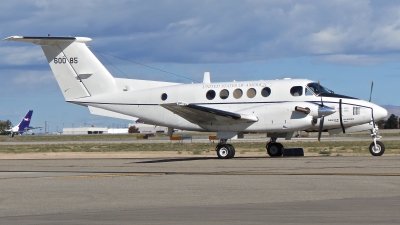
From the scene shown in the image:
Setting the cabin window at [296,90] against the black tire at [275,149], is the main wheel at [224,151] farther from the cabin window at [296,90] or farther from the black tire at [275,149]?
the cabin window at [296,90]

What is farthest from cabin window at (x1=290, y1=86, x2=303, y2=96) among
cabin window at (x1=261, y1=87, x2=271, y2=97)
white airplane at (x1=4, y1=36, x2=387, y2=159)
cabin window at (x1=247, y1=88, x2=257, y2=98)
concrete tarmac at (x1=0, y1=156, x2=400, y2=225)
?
concrete tarmac at (x1=0, y1=156, x2=400, y2=225)

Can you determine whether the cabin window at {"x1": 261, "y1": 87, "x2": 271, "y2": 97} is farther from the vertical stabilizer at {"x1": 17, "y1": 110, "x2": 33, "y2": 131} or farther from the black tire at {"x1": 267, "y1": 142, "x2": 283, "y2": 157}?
the vertical stabilizer at {"x1": 17, "y1": 110, "x2": 33, "y2": 131}

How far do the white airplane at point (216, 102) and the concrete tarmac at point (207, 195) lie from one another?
191 inches

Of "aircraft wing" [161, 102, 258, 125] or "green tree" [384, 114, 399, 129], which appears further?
"green tree" [384, 114, 399, 129]

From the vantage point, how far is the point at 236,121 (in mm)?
26312

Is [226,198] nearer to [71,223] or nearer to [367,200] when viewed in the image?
[367,200]

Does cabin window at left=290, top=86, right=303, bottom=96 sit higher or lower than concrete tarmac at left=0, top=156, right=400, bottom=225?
higher

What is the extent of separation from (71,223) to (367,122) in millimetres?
18530

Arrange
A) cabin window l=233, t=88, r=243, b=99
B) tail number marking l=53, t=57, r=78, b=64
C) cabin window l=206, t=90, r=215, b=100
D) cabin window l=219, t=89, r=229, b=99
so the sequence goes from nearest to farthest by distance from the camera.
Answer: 1. cabin window l=233, t=88, r=243, b=99
2. cabin window l=219, t=89, r=229, b=99
3. cabin window l=206, t=90, r=215, b=100
4. tail number marking l=53, t=57, r=78, b=64

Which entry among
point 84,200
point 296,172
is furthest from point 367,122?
point 84,200

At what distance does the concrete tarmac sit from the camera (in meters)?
9.98

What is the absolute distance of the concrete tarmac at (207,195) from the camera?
9977 millimetres

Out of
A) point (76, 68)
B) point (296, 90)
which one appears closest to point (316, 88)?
point (296, 90)

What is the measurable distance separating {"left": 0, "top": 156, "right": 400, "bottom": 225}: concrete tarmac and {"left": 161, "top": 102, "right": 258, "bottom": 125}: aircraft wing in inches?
184
